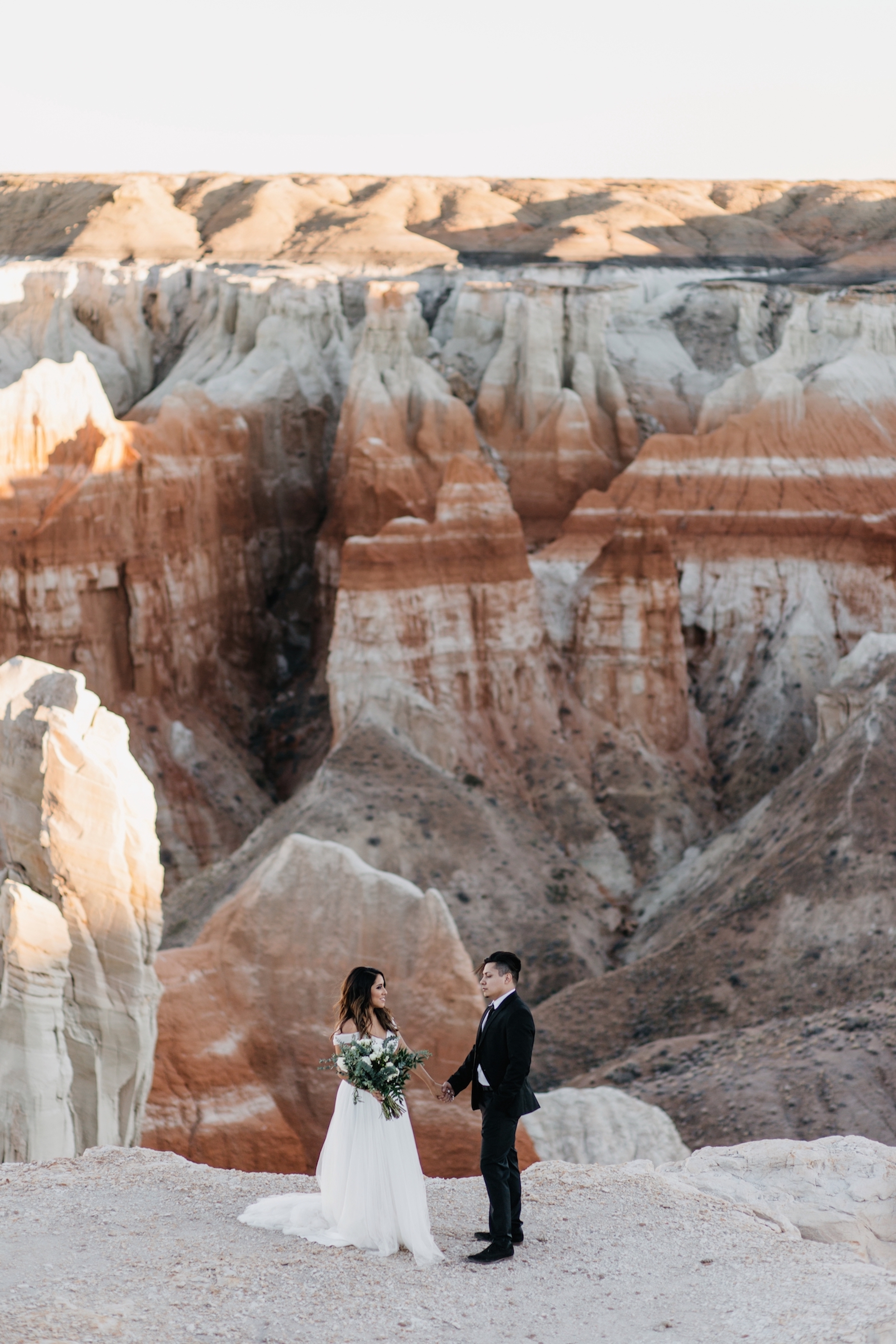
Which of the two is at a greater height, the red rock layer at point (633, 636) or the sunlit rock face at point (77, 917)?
the red rock layer at point (633, 636)

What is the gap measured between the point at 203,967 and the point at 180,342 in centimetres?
4955

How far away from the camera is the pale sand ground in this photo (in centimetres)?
939

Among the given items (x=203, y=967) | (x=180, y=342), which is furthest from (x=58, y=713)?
(x=180, y=342)

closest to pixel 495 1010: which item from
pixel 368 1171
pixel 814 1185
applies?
pixel 368 1171

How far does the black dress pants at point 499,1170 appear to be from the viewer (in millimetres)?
10664

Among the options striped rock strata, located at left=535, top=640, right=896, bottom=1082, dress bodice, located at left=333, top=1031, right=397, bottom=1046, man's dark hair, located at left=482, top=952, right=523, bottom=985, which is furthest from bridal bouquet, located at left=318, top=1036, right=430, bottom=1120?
striped rock strata, located at left=535, top=640, right=896, bottom=1082

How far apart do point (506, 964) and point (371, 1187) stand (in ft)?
6.08

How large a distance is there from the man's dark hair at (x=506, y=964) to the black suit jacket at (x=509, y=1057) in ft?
0.53

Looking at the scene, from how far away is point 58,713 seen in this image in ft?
51.3

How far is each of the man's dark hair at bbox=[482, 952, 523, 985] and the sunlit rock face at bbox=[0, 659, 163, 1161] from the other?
608cm

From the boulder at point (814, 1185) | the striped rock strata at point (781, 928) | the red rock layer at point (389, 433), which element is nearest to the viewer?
the boulder at point (814, 1185)

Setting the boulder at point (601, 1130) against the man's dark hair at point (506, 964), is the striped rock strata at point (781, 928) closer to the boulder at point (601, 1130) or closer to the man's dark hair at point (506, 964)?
the boulder at point (601, 1130)

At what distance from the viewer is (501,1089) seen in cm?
1067

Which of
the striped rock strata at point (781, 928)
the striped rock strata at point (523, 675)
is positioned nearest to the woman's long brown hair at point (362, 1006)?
the striped rock strata at point (781, 928)
